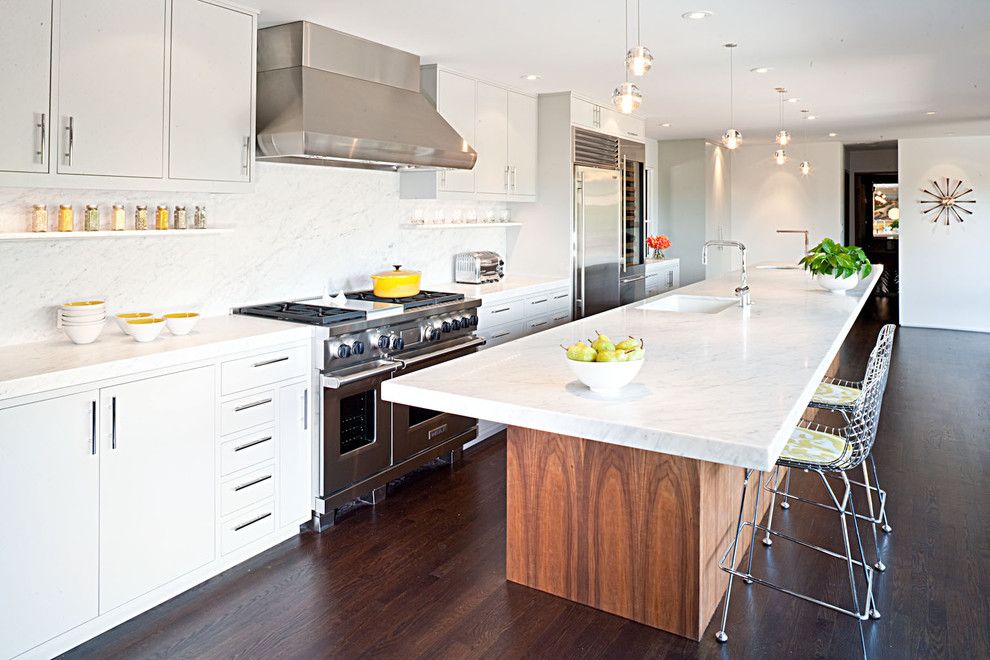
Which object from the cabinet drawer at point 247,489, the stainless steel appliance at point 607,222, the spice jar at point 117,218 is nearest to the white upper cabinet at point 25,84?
the spice jar at point 117,218

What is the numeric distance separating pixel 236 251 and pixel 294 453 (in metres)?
1.16

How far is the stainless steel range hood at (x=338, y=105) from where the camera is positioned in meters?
3.60

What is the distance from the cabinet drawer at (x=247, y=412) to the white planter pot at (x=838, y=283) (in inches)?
139

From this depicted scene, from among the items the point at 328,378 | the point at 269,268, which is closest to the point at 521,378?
the point at 328,378

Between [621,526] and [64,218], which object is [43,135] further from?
[621,526]

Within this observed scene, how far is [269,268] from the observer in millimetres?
4145

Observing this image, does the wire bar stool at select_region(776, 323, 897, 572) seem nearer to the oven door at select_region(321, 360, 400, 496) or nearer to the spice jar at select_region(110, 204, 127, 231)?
the oven door at select_region(321, 360, 400, 496)

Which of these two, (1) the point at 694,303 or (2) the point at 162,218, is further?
(1) the point at 694,303

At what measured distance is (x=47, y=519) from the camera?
2.45 metres

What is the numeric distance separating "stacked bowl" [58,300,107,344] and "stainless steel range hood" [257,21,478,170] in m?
1.11

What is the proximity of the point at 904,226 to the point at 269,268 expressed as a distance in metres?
8.64

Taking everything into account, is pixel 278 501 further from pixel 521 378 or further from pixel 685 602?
pixel 685 602

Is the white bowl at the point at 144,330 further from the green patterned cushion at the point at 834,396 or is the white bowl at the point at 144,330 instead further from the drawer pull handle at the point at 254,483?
the green patterned cushion at the point at 834,396

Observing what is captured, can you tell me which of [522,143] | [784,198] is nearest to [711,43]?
[522,143]
